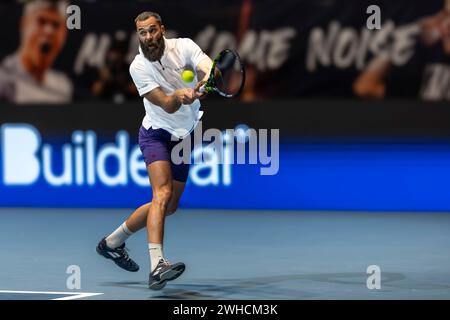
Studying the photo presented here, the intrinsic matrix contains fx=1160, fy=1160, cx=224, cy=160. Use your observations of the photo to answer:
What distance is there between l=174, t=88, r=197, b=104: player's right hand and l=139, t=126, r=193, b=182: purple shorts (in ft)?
1.42

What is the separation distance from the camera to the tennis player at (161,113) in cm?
802

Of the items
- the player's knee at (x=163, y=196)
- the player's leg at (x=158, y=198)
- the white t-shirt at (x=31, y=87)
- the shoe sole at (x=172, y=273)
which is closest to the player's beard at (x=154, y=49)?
the player's leg at (x=158, y=198)

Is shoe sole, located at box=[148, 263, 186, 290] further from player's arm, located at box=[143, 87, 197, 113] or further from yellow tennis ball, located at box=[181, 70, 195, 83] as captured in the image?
yellow tennis ball, located at box=[181, 70, 195, 83]

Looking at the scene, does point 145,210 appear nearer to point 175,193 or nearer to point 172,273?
point 175,193

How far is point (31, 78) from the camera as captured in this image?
13.8 m

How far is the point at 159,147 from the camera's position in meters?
8.36

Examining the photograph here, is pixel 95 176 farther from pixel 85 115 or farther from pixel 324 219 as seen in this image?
pixel 324 219

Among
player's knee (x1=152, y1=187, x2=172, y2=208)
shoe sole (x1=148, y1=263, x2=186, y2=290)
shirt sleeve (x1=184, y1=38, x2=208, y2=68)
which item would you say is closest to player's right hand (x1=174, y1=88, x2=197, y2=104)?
shirt sleeve (x1=184, y1=38, x2=208, y2=68)

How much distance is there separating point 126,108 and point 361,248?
4.04 m

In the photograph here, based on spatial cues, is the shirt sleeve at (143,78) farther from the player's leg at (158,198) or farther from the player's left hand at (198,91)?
the player's leg at (158,198)

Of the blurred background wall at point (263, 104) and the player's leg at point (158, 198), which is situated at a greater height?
the blurred background wall at point (263, 104)

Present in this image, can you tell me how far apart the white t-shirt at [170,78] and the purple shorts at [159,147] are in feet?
0.15

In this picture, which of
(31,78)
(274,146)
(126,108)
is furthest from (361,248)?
(31,78)

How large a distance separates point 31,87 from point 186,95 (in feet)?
20.2
